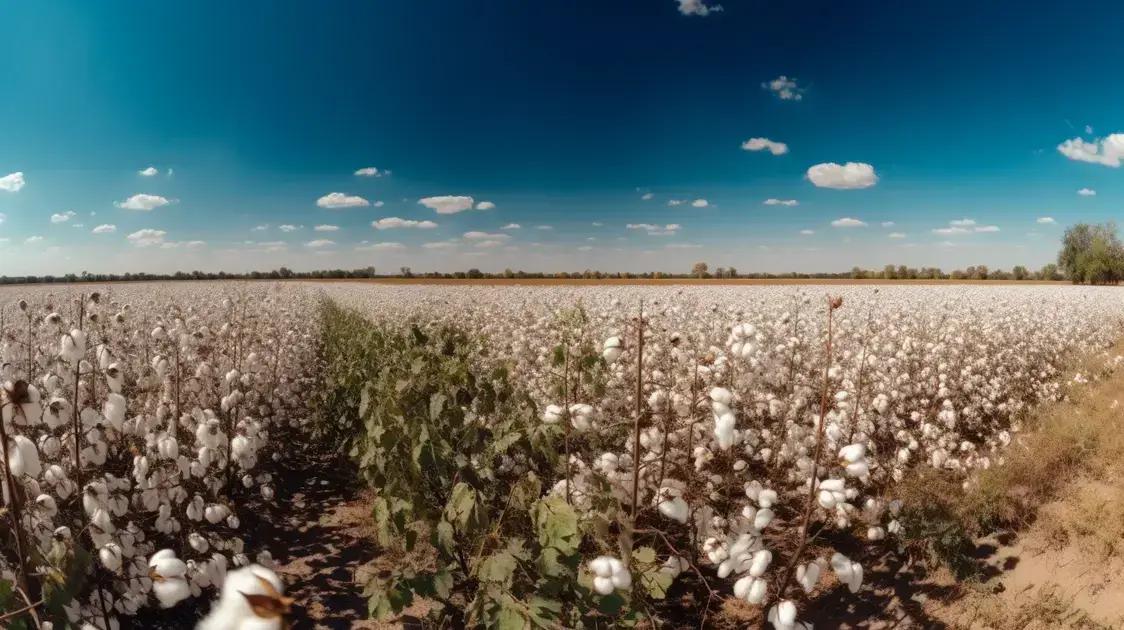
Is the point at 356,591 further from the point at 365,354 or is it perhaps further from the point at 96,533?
the point at 365,354

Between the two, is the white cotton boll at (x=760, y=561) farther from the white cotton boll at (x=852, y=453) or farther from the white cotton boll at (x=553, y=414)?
the white cotton boll at (x=553, y=414)

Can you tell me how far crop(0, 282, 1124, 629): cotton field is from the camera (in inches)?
123

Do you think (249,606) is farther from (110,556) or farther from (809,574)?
(110,556)

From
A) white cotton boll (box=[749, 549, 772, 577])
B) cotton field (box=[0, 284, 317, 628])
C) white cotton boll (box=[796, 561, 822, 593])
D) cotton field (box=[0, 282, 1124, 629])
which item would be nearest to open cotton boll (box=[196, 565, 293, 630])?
cotton field (box=[0, 282, 1124, 629])

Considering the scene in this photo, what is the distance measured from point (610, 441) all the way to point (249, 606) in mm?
5879

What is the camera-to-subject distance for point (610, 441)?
21.3 feet

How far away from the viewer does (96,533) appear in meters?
3.59

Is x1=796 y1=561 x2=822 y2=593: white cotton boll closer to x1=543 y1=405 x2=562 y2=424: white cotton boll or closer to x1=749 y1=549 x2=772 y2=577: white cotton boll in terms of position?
x1=749 y1=549 x2=772 y2=577: white cotton boll

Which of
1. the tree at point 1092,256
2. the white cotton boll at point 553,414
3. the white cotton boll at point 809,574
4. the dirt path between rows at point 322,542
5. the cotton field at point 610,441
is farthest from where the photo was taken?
A: the tree at point 1092,256

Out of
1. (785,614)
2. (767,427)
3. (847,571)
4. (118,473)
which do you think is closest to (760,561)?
(785,614)

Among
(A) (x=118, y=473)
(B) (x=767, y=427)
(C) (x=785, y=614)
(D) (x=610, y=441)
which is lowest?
(B) (x=767, y=427)

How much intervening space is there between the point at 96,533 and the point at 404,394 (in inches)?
85.8

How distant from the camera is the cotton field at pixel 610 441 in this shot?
3.12 metres

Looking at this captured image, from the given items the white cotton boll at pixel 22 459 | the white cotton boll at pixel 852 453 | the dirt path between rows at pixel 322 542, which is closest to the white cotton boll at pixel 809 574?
the white cotton boll at pixel 852 453
